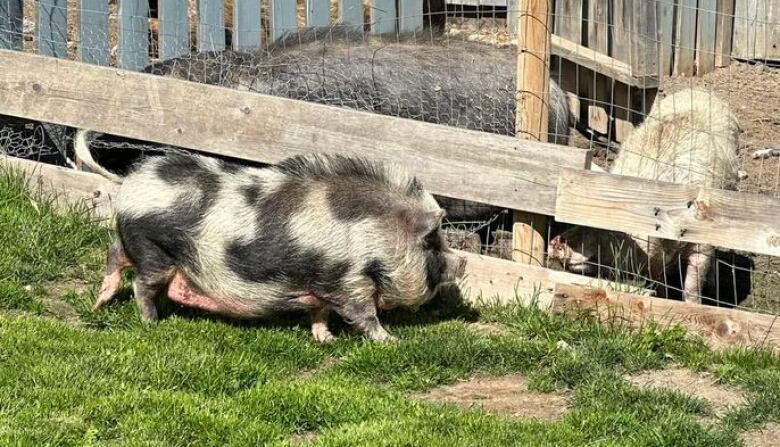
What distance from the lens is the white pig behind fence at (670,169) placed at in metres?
7.16

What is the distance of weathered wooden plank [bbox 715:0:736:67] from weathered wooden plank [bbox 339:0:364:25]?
A: 9.91 feet

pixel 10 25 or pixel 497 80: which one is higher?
pixel 10 25

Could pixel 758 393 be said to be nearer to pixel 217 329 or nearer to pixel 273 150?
pixel 217 329

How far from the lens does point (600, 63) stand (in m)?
8.93

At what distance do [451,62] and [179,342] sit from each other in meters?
3.43

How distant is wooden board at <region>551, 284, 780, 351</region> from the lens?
6.05m

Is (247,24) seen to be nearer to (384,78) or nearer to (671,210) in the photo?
(384,78)

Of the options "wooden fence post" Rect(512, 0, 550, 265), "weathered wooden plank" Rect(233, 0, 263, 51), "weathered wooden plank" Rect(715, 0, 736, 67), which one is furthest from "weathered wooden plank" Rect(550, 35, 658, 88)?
"weathered wooden plank" Rect(233, 0, 263, 51)

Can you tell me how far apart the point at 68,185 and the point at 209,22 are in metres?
1.82

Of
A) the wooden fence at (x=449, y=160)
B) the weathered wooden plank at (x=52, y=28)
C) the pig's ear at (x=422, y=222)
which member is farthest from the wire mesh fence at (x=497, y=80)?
the pig's ear at (x=422, y=222)

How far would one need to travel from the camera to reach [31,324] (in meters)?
6.16

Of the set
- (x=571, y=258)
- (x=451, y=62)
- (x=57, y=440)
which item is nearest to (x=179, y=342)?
(x=57, y=440)

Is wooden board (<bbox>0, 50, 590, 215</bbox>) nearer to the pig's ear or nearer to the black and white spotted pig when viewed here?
the black and white spotted pig

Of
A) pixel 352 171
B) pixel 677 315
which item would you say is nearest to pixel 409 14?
pixel 352 171
